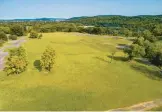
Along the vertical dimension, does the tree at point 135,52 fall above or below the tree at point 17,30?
above

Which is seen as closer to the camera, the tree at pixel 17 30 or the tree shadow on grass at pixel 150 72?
the tree shadow on grass at pixel 150 72

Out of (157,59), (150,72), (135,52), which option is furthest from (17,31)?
(150,72)

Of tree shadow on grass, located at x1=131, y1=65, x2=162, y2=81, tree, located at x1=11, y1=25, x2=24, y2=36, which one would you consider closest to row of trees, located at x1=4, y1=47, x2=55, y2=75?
tree shadow on grass, located at x1=131, y1=65, x2=162, y2=81

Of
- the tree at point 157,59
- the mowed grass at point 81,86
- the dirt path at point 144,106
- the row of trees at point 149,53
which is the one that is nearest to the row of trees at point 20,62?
the mowed grass at point 81,86

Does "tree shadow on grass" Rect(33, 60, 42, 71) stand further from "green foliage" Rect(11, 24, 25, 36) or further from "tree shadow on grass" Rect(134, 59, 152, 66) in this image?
"green foliage" Rect(11, 24, 25, 36)

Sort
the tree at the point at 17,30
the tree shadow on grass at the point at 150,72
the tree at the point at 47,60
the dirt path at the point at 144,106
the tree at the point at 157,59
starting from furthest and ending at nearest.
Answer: the tree at the point at 17,30 < the tree at the point at 157,59 < the tree at the point at 47,60 < the tree shadow on grass at the point at 150,72 < the dirt path at the point at 144,106

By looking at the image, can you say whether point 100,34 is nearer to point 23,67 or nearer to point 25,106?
point 23,67

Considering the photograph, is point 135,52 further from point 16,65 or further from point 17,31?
point 17,31

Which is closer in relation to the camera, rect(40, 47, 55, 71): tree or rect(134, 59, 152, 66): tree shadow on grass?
rect(40, 47, 55, 71): tree

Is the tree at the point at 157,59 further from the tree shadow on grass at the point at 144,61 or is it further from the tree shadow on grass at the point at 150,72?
the tree shadow on grass at the point at 150,72
